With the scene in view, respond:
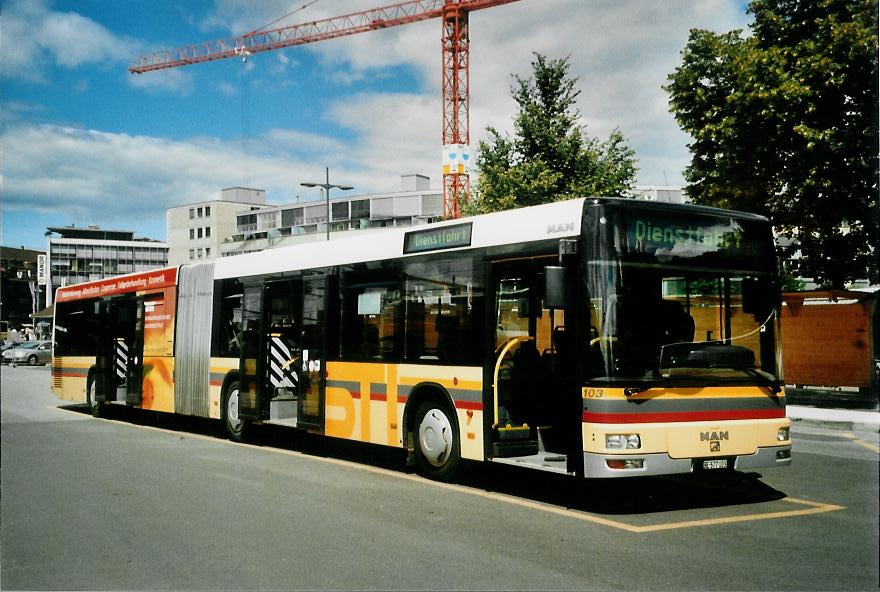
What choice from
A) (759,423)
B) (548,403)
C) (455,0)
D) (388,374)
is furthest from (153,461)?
(455,0)

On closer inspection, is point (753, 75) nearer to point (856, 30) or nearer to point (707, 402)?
point (856, 30)

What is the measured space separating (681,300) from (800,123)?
13.1 m

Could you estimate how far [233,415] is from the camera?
1449 centimetres

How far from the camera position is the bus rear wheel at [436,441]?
9953 millimetres

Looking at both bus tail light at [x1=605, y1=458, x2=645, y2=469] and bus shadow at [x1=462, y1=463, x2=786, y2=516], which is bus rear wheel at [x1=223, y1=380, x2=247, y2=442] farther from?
bus tail light at [x1=605, y1=458, x2=645, y2=469]

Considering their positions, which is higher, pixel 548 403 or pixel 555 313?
pixel 555 313

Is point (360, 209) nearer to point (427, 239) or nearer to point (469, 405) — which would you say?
point (427, 239)

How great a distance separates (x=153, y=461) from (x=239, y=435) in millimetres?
2590

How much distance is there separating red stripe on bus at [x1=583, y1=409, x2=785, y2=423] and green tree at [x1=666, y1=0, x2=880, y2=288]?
1227 centimetres

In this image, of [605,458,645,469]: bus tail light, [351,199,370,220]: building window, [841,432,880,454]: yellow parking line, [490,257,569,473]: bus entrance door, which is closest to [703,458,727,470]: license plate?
[605,458,645,469]: bus tail light

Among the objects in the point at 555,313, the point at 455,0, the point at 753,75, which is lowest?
the point at 555,313

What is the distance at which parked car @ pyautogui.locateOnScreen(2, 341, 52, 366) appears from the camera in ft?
174

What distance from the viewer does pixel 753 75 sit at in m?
20.2

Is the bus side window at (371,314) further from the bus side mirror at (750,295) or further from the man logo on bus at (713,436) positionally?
the bus side mirror at (750,295)
